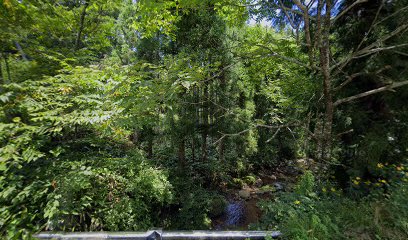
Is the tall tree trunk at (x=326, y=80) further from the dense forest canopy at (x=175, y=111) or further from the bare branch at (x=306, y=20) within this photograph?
the bare branch at (x=306, y=20)

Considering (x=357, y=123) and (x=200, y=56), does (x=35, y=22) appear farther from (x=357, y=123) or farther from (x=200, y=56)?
(x=357, y=123)

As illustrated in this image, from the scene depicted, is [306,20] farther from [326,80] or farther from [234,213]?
[234,213]

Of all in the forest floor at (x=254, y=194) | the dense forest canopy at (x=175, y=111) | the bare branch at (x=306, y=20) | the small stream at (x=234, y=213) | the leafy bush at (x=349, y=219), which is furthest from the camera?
the small stream at (x=234, y=213)

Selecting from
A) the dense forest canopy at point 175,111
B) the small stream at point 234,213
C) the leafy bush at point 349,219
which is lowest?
the small stream at point 234,213

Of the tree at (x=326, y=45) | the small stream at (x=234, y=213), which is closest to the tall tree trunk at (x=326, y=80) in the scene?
the tree at (x=326, y=45)

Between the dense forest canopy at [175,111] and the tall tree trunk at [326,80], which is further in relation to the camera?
the tall tree trunk at [326,80]

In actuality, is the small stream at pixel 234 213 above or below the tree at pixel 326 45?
below

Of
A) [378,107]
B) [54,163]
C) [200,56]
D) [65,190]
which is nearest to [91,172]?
[65,190]

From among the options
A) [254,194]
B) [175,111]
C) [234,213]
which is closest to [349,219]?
[175,111]

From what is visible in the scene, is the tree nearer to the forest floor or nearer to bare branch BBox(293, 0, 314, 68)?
bare branch BBox(293, 0, 314, 68)

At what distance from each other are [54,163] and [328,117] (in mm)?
3719

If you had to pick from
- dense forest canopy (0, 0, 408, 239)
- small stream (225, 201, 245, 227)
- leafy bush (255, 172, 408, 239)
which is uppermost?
dense forest canopy (0, 0, 408, 239)

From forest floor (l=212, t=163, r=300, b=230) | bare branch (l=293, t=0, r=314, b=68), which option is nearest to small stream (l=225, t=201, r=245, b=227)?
forest floor (l=212, t=163, r=300, b=230)

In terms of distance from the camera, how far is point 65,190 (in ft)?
6.89
